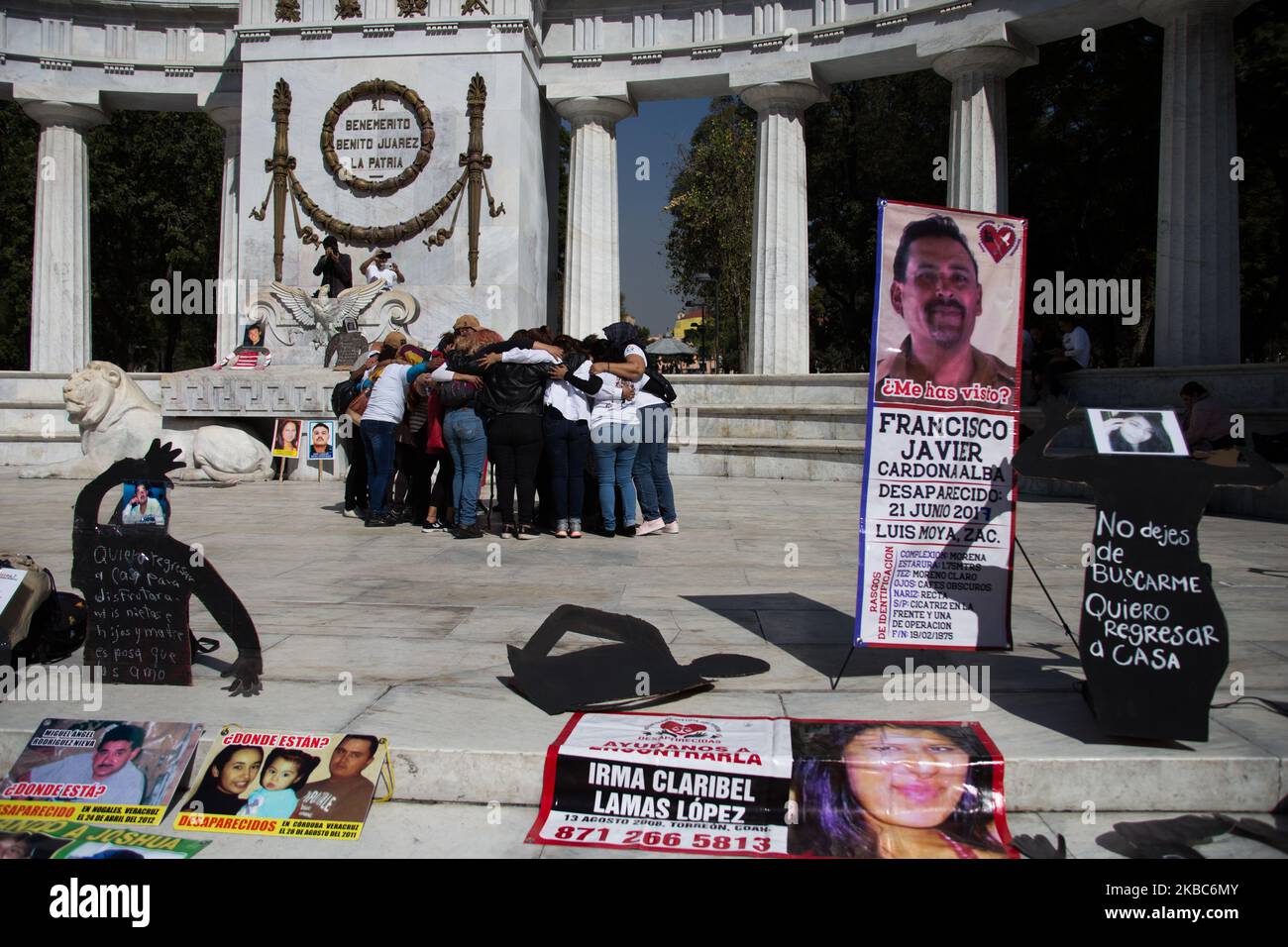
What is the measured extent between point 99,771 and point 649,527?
7.14m

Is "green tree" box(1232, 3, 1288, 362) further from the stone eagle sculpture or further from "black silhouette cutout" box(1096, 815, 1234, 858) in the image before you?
A: "black silhouette cutout" box(1096, 815, 1234, 858)

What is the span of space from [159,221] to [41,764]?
40.1 meters

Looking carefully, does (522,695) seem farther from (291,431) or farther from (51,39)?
(51,39)

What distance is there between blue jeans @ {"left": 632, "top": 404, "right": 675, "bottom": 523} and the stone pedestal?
10644 mm

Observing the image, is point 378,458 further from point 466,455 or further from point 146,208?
point 146,208

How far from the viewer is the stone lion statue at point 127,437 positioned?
15.6 metres

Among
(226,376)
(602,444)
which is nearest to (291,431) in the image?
(226,376)

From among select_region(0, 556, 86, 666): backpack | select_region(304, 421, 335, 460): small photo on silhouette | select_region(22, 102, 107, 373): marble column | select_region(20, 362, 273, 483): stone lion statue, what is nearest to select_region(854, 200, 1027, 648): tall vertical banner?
select_region(0, 556, 86, 666): backpack

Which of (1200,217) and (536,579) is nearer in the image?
(536,579)

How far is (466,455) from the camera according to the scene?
10711 mm

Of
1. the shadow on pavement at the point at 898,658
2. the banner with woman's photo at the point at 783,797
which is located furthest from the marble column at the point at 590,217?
the banner with woman's photo at the point at 783,797

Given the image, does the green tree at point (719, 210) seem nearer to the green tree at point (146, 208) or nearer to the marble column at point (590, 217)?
the marble column at point (590, 217)

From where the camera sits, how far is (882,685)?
17.6ft

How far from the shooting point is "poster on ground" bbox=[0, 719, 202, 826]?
422cm
